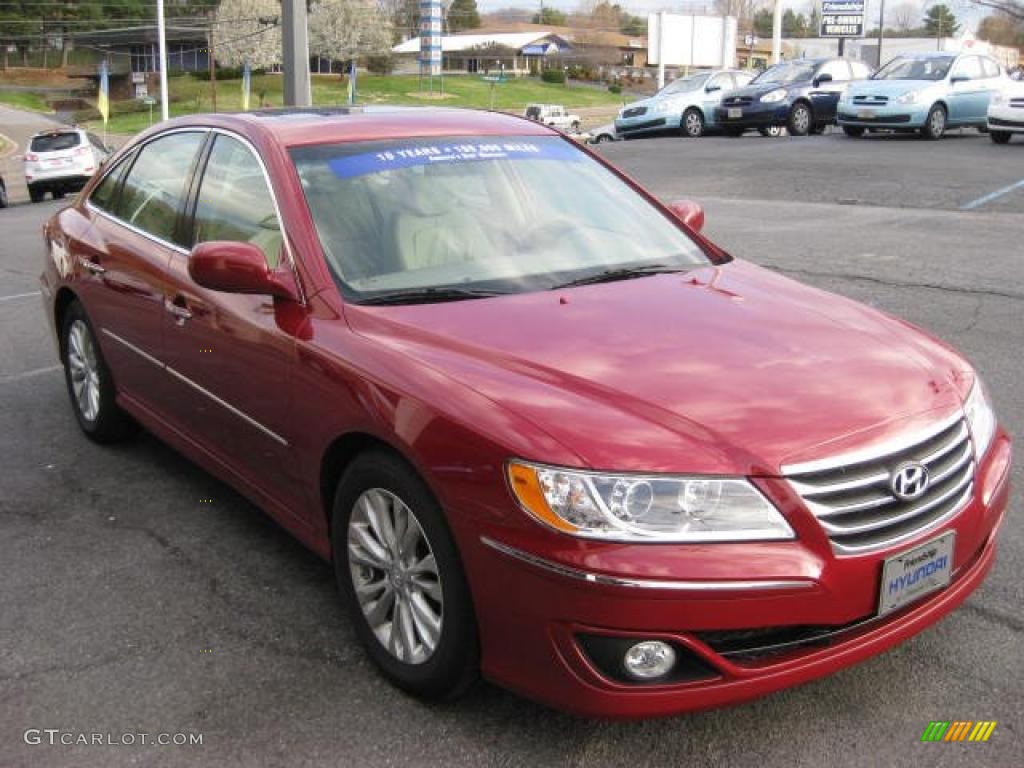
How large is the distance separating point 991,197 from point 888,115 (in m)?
7.12

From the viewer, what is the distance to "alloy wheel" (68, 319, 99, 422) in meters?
5.36

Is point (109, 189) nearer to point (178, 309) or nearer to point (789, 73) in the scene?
point (178, 309)

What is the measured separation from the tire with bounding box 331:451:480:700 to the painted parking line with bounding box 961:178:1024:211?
458 inches

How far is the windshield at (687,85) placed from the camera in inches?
979

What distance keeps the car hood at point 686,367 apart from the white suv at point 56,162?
25949 mm

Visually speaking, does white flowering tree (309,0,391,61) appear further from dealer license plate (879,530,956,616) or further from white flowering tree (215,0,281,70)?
dealer license plate (879,530,956,616)

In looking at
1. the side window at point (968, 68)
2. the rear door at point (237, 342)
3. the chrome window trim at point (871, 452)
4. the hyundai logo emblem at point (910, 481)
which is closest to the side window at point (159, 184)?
the rear door at point (237, 342)

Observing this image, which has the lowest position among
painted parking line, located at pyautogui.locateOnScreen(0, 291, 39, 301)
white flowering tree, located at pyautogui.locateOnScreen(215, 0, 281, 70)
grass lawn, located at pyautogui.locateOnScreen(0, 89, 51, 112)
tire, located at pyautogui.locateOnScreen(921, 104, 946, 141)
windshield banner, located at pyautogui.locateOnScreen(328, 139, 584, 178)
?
painted parking line, located at pyautogui.locateOnScreen(0, 291, 39, 301)

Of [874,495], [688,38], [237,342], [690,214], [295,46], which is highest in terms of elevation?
[688,38]

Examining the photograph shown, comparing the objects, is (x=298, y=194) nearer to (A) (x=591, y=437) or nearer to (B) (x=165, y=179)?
(B) (x=165, y=179)

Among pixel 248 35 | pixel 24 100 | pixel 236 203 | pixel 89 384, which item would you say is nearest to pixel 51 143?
pixel 89 384

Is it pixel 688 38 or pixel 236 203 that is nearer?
pixel 236 203

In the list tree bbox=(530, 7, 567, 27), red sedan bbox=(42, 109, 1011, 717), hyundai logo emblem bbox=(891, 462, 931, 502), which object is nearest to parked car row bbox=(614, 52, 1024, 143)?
red sedan bbox=(42, 109, 1011, 717)

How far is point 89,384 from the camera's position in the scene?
543 cm
